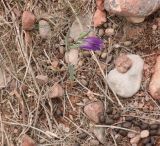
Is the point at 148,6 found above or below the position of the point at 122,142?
above

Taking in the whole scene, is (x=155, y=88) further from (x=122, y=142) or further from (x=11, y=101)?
(x=11, y=101)

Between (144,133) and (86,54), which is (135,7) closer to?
(86,54)

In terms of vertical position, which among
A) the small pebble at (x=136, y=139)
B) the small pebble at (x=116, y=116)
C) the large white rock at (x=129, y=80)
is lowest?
the small pebble at (x=136, y=139)

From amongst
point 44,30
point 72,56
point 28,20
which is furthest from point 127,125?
point 28,20

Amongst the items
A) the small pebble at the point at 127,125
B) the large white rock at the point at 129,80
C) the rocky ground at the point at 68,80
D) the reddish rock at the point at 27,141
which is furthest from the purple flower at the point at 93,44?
the reddish rock at the point at 27,141

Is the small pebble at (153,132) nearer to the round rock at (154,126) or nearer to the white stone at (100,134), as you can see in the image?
the round rock at (154,126)

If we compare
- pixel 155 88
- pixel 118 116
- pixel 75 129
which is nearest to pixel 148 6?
pixel 155 88

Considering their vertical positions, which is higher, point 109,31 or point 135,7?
point 135,7
